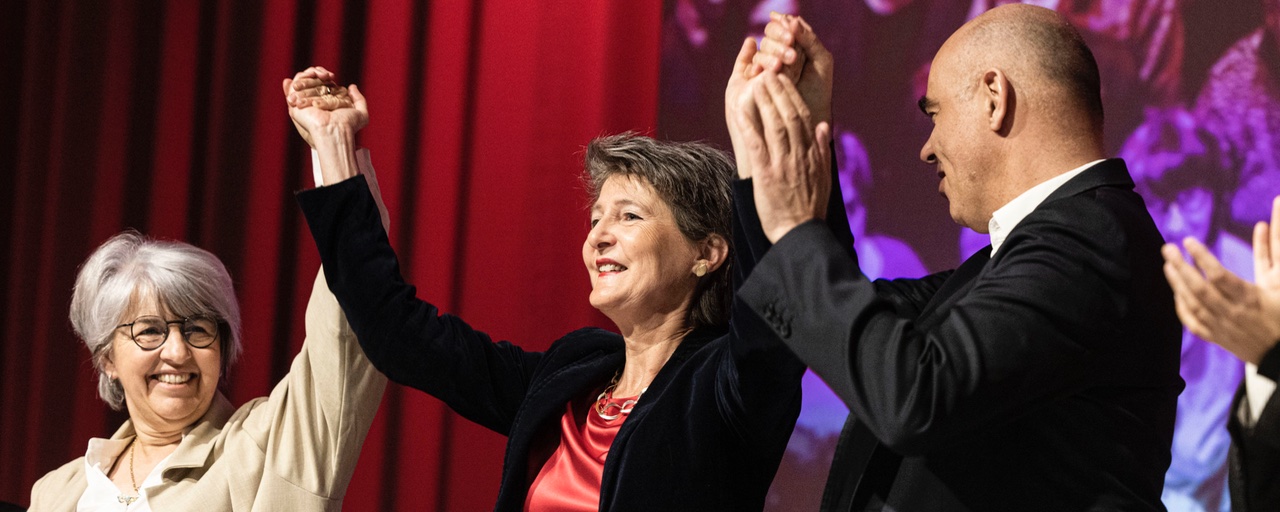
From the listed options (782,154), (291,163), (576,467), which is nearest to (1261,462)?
(782,154)

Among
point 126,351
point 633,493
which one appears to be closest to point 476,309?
point 126,351

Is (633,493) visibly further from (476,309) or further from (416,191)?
(416,191)

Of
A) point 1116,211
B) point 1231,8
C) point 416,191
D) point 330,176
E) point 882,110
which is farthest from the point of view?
point 416,191

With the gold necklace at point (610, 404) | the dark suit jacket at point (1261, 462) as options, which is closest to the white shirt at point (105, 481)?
the gold necklace at point (610, 404)

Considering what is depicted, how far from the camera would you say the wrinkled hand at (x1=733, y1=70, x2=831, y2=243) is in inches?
53.3

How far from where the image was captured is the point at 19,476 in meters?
3.59

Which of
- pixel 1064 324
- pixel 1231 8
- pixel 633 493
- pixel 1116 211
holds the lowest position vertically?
pixel 633 493

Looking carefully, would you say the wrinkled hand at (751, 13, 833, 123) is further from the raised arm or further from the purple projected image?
the purple projected image

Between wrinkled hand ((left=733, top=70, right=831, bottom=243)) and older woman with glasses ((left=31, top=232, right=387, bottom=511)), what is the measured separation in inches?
39.5

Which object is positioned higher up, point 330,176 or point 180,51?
point 180,51

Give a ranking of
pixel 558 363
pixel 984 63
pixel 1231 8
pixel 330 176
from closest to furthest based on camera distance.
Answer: pixel 984 63 → pixel 330 176 → pixel 558 363 → pixel 1231 8

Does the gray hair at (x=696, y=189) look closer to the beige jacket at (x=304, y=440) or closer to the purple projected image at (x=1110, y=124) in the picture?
the beige jacket at (x=304, y=440)

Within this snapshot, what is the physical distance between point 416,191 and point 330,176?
1251 mm

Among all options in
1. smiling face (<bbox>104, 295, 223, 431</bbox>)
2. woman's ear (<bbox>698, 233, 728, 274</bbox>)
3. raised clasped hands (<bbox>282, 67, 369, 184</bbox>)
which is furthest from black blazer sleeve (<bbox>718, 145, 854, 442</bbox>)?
smiling face (<bbox>104, 295, 223, 431</bbox>)
